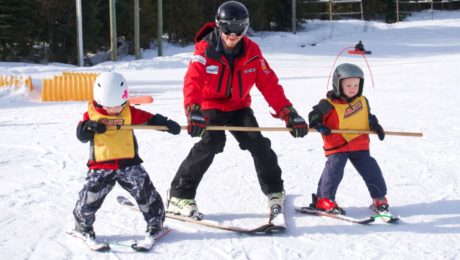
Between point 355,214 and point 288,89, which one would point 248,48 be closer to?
point 355,214

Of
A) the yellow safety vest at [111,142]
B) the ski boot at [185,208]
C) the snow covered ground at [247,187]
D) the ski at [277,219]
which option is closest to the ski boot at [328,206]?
the snow covered ground at [247,187]

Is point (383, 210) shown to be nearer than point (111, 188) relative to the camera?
No

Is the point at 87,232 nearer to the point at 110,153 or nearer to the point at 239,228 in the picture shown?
the point at 110,153

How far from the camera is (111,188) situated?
3518mm

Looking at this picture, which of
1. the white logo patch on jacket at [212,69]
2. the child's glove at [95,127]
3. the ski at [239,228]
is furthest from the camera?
the white logo patch on jacket at [212,69]

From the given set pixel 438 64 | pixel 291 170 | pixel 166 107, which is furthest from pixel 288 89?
pixel 291 170

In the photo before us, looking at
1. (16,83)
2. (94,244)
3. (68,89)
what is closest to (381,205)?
(94,244)

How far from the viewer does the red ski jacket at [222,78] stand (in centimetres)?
377

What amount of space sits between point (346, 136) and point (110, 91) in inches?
68.9

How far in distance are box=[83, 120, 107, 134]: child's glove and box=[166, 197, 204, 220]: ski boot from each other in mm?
1013

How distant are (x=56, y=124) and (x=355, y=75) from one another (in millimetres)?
5839

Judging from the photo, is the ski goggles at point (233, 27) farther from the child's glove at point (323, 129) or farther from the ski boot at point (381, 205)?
the ski boot at point (381, 205)

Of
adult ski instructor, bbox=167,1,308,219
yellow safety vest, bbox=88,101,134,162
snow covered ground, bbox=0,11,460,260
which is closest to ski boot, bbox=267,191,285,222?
adult ski instructor, bbox=167,1,308,219

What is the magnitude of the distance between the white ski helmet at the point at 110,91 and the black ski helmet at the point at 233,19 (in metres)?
0.83
